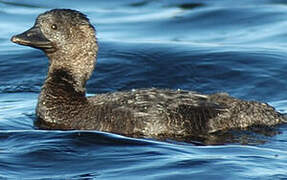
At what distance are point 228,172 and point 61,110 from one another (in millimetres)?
2685

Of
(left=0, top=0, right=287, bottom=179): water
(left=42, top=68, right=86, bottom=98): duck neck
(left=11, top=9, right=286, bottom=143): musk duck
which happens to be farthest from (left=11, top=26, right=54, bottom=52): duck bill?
(left=0, top=0, right=287, bottom=179): water

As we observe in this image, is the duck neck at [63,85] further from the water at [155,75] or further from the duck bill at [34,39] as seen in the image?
the water at [155,75]

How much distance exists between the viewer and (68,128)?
1130 cm

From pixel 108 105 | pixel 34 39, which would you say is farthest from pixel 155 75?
pixel 108 105

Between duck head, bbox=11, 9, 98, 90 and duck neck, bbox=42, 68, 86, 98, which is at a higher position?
duck head, bbox=11, 9, 98, 90

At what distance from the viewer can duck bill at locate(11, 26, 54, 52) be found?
38.4ft

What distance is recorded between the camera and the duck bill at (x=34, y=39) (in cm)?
1170

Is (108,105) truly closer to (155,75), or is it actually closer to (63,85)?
(63,85)

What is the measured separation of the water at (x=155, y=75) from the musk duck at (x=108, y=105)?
0.28 meters

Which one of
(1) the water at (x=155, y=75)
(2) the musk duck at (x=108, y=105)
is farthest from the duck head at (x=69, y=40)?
(1) the water at (x=155, y=75)

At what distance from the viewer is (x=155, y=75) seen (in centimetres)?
1484

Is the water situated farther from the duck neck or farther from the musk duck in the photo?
the duck neck

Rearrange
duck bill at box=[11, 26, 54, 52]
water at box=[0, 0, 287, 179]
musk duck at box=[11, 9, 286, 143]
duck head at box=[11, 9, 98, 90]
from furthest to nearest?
duck head at box=[11, 9, 98, 90]
duck bill at box=[11, 26, 54, 52]
musk duck at box=[11, 9, 286, 143]
water at box=[0, 0, 287, 179]

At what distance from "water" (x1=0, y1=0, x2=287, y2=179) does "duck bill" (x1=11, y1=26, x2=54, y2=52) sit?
0.96 metres
